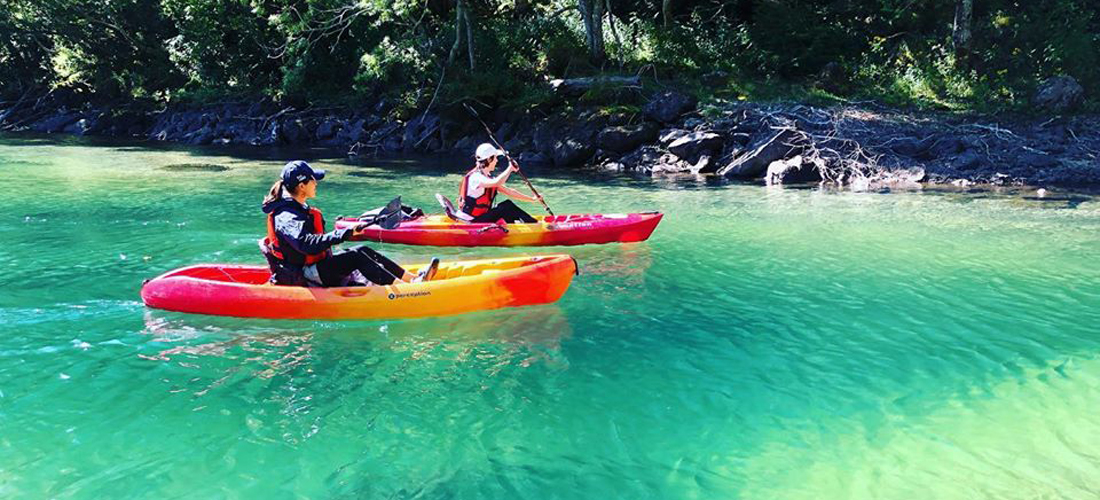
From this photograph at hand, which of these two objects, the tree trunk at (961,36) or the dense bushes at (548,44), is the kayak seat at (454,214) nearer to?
the dense bushes at (548,44)

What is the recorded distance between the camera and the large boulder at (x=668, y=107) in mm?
20359

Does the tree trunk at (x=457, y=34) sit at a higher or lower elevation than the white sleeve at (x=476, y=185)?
higher

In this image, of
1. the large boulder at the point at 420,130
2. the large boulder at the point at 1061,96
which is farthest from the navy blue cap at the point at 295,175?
the large boulder at the point at 420,130

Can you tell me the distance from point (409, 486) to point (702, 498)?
1580 millimetres

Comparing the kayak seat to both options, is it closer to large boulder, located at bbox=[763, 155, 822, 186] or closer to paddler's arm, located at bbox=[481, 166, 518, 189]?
paddler's arm, located at bbox=[481, 166, 518, 189]

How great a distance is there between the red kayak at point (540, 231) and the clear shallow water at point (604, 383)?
22 cm

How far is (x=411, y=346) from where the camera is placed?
6285mm

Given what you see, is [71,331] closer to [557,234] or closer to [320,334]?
[320,334]

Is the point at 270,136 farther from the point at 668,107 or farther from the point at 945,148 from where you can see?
the point at 945,148

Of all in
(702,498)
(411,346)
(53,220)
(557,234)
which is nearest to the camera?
(702,498)

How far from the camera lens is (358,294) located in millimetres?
6645

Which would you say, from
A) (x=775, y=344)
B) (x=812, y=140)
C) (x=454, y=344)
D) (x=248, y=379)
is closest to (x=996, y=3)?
(x=812, y=140)

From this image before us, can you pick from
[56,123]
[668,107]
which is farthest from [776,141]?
[56,123]

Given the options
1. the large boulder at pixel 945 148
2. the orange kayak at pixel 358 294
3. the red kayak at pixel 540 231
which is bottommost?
the orange kayak at pixel 358 294
